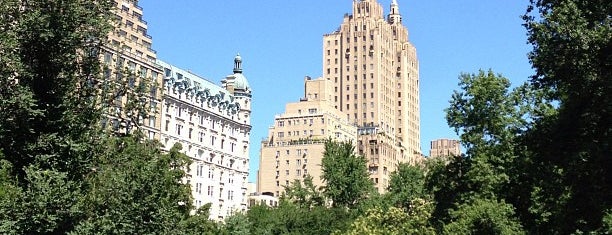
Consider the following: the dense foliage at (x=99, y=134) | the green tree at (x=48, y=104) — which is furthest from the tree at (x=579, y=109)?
the green tree at (x=48, y=104)

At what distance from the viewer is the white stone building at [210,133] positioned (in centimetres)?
12575

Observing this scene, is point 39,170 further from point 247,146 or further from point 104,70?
point 247,146

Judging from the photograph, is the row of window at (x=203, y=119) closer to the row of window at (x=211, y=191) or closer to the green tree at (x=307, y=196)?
the row of window at (x=211, y=191)

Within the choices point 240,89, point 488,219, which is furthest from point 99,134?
point 240,89

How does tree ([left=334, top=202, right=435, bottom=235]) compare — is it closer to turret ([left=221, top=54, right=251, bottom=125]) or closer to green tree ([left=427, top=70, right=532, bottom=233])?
green tree ([left=427, top=70, right=532, bottom=233])

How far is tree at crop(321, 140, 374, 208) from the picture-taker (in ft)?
283

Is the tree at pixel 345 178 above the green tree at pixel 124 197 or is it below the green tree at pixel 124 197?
above

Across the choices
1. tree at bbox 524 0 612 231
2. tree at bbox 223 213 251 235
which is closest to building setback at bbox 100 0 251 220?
tree at bbox 223 213 251 235

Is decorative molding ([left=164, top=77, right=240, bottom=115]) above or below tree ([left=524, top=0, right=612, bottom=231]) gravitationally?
above

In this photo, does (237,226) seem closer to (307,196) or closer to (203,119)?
(307,196)

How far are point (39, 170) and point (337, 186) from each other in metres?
56.9

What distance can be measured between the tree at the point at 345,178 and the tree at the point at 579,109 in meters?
48.6

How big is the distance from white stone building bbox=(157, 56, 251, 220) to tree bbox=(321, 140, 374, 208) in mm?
36139

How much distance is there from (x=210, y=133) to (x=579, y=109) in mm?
104372
